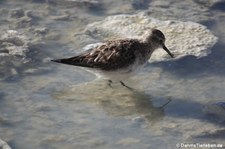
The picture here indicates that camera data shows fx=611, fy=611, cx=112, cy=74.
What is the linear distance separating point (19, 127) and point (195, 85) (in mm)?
2124

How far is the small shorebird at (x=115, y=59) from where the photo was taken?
6789 mm

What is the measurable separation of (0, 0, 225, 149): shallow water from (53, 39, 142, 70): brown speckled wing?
1.04ft

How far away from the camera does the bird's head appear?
744cm

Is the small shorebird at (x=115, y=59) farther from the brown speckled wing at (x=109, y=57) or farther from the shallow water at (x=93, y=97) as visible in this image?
the shallow water at (x=93, y=97)

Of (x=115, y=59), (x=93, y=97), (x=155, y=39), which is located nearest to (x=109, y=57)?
(x=115, y=59)

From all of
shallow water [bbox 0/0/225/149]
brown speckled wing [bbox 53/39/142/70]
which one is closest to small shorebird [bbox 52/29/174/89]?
brown speckled wing [bbox 53/39/142/70]

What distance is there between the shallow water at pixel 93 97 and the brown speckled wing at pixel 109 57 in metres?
0.32

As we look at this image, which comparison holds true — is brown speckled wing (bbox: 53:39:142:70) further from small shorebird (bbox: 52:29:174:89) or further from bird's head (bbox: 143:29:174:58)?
bird's head (bbox: 143:29:174:58)

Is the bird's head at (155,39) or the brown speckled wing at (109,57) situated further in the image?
the bird's head at (155,39)

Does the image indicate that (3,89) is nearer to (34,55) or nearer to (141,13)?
(34,55)

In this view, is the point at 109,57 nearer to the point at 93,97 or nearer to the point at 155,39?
the point at 93,97

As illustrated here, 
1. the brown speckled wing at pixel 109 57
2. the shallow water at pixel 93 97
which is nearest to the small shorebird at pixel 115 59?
the brown speckled wing at pixel 109 57

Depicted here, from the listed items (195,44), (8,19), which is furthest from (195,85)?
(8,19)

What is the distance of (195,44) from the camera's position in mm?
7809
